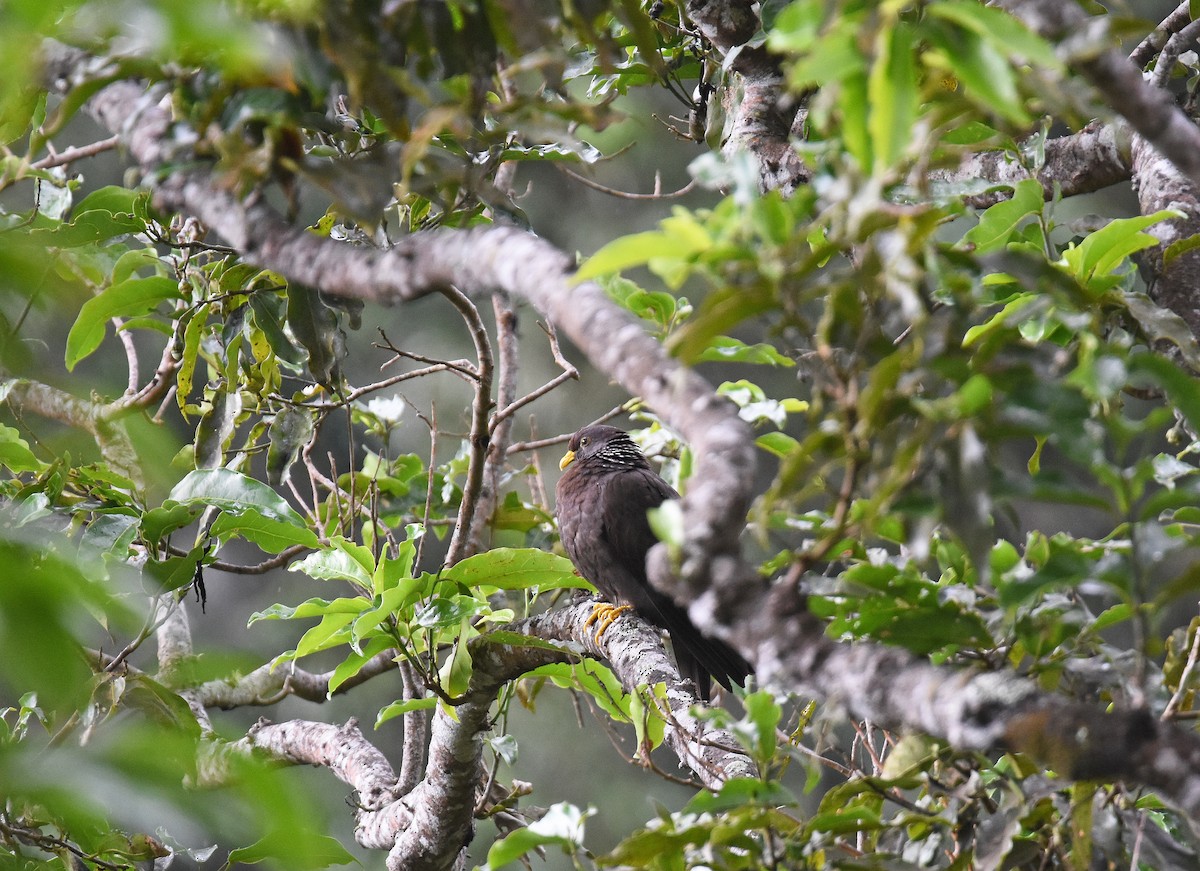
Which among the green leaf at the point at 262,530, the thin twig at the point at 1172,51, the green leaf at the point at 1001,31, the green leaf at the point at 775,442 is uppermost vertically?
the thin twig at the point at 1172,51

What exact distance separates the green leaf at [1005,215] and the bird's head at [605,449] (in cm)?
186

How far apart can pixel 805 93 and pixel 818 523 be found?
1156mm

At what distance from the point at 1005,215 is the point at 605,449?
1985 millimetres

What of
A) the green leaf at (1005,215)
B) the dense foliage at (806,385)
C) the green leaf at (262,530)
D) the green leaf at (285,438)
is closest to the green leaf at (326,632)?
the dense foliage at (806,385)

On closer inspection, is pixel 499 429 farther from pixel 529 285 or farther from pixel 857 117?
pixel 857 117

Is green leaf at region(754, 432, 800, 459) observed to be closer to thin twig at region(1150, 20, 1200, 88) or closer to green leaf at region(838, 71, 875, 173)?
green leaf at region(838, 71, 875, 173)

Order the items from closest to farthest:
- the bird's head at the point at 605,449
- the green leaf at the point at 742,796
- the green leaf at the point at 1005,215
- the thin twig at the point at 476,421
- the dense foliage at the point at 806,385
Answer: the dense foliage at the point at 806,385
the green leaf at the point at 742,796
the green leaf at the point at 1005,215
the thin twig at the point at 476,421
the bird's head at the point at 605,449

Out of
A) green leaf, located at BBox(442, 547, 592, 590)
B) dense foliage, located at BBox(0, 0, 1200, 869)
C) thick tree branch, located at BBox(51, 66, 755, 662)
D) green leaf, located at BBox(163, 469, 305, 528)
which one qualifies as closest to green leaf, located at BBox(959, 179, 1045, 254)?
dense foliage, located at BBox(0, 0, 1200, 869)

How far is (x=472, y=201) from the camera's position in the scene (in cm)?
128

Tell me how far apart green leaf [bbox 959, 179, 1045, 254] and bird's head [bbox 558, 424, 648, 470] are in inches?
73.1

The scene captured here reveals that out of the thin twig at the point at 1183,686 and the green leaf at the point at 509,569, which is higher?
the green leaf at the point at 509,569

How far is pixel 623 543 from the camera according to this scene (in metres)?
2.70

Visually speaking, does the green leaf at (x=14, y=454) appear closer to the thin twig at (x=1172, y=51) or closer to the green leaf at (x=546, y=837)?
the green leaf at (x=546, y=837)

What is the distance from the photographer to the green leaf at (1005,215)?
1265mm
